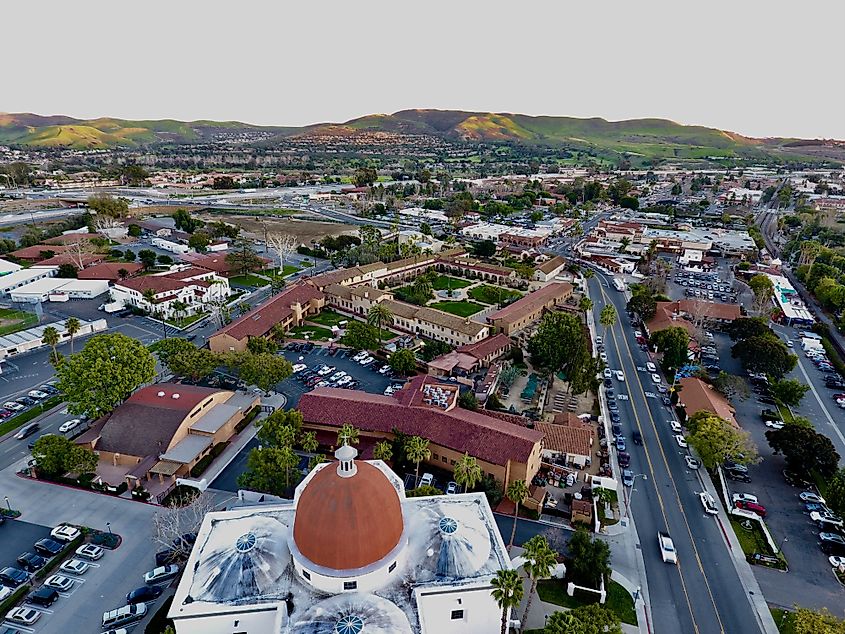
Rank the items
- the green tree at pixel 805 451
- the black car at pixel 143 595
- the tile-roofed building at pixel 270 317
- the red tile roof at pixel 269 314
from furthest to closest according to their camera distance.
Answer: the red tile roof at pixel 269 314
the tile-roofed building at pixel 270 317
the green tree at pixel 805 451
the black car at pixel 143 595

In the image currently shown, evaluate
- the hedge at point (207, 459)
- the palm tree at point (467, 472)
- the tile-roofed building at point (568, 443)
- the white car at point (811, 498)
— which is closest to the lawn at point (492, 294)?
the tile-roofed building at point (568, 443)

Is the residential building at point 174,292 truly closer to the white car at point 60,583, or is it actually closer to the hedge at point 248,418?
the hedge at point 248,418

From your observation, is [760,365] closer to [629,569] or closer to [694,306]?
[694,306]

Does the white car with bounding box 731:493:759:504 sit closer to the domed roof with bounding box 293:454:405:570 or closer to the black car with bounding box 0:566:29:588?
the domed roof with bounding box 293:454:405:570

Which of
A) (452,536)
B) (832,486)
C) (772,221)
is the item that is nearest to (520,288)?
(832,486)

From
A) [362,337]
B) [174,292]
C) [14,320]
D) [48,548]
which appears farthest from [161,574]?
[14,320]

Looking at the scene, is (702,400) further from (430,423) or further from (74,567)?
(74,567)

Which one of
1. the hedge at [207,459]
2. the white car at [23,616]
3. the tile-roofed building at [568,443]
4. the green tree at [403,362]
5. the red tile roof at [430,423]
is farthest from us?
the green tree at [403,362]
